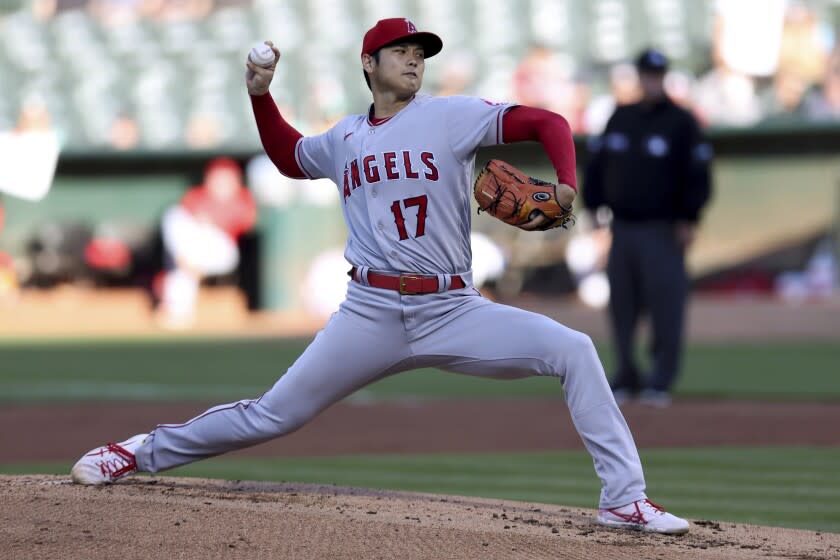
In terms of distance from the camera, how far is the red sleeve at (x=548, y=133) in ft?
13.6

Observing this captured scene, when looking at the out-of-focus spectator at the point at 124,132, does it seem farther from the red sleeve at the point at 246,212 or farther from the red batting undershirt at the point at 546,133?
the red batting undershirt at the point at 546,133

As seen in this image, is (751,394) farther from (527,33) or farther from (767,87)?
(527,33)

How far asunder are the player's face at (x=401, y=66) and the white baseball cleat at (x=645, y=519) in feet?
→ 4.98

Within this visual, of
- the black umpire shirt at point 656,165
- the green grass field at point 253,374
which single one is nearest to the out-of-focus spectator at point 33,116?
the green grass field at point 253,374

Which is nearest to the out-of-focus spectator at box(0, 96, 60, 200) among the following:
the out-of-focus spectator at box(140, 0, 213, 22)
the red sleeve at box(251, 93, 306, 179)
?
the red sleeve at box(251, 93, 306, 179)

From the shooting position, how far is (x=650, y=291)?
8.83 m

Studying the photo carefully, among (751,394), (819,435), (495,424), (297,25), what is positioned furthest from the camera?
(297,25)

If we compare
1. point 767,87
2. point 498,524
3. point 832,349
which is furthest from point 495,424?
point 767,87

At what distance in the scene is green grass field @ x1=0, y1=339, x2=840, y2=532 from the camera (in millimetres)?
5520

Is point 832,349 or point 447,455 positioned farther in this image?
point 832,349

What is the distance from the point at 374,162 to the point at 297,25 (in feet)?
68.4

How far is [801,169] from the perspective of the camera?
21.5 meters

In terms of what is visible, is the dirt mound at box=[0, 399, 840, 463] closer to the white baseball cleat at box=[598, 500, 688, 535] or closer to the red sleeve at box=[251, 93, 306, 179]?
the red sleeve at box=[251, 93, 306, 179]

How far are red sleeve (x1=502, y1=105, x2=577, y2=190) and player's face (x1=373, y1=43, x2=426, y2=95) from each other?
353 mm
